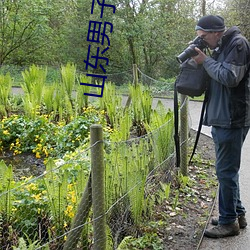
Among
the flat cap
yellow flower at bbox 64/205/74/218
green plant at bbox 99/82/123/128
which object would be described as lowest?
yellow flower at bbox 64/205/74/218

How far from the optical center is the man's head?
2.83 meters

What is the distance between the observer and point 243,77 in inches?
109

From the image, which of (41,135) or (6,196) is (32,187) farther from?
(41,135)

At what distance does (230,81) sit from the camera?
2674mm

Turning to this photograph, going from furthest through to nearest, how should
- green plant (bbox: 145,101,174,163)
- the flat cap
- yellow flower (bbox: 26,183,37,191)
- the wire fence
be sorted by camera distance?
green plant (bbox: 145,101,174,163) → yellow flower (bbox: 26,183,37,191) → the flat cap → the wire fence

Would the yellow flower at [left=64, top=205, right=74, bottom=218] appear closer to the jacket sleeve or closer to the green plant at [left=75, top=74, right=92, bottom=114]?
the jacket sleeve

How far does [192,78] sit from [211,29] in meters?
0.39

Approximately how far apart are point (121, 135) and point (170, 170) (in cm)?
67

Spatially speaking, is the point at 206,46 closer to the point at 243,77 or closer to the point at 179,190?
the point at 243,77

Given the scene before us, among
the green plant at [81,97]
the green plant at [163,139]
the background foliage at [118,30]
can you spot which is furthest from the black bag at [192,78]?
the background foliage at [118,30]

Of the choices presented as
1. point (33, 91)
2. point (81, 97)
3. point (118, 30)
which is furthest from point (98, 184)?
point (118, 30)

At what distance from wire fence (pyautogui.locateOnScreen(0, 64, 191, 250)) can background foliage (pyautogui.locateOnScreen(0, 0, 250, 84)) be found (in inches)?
453

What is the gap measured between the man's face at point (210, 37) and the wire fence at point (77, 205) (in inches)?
41.5

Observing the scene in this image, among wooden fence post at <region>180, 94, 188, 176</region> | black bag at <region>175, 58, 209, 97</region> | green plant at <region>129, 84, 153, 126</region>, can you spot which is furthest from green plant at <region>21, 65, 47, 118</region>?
black bag at <region>175, 58, 209, 97</region>
